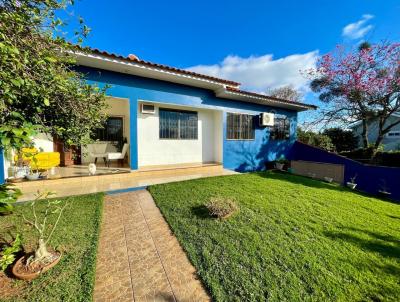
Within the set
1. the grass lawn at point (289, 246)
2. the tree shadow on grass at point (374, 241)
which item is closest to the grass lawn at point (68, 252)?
the grass lawn at point (289, 246)

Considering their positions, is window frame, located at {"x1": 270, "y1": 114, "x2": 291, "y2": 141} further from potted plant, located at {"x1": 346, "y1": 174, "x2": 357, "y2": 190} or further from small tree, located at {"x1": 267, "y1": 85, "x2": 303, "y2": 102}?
small tree, located at {"x1": 267, "y1": 85, "x2": 303, "y2": 102}

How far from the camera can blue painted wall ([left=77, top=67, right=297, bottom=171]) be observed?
6.39 m

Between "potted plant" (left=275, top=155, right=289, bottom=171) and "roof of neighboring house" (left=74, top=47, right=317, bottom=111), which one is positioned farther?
"potted plant" (left=275, top=155, right=289, bottom=171)

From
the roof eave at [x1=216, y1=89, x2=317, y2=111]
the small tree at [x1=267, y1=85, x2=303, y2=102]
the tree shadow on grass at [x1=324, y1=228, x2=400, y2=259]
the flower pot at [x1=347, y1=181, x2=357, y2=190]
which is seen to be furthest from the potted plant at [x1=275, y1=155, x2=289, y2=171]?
the small tree at [x1=267, y1=85, x2=303, y2=102]

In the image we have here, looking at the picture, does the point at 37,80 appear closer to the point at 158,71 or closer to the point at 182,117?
the point at 158,71

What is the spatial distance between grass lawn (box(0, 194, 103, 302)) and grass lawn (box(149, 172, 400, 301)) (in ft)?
4.70

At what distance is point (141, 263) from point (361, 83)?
52.0 ft

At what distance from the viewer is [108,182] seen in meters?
6.23

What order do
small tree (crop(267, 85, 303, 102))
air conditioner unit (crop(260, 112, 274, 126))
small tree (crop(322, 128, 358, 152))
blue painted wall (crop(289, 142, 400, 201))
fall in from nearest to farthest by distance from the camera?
1. blue painted wall (crop(289, 142, 400, 201))
2. air conditioner unit (crop(260, 112, 274, 126))
3. small tree (crop(322, 128, 358, 152))
4. small tree (crop(267, 85, 303, 102))

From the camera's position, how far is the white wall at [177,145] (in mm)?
8078

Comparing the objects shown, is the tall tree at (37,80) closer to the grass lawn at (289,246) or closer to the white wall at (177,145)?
the grass lawn at (289,246)

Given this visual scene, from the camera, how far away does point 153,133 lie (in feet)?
27.1

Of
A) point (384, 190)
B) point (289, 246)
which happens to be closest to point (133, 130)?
point (289, 246)

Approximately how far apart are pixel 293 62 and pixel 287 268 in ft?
55.0
